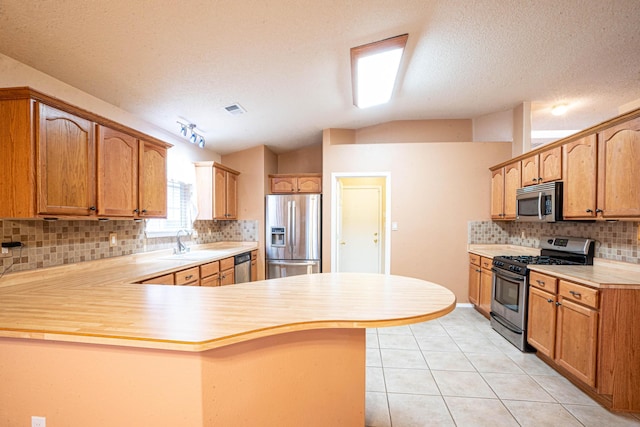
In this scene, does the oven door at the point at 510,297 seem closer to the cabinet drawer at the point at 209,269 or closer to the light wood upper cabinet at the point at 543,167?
the light wood upper cabinet at the point at 543,167

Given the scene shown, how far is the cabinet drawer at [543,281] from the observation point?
2.14 meters

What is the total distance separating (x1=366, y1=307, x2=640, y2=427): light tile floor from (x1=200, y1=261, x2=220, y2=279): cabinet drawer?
1838 mm

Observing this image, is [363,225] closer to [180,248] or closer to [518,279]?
[518,279]

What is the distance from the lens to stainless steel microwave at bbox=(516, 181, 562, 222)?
2.47 metres

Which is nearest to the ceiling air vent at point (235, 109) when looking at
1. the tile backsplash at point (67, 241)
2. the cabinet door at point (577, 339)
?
the tile backsplash at point (67, 241)

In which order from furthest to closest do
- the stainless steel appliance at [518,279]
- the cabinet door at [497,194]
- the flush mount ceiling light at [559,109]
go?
the cabinet door at [497,194] < the flush mount ceiling light at [559,109] < the stainless steel appliance at [518,279]

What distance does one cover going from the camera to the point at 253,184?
4.38 metres

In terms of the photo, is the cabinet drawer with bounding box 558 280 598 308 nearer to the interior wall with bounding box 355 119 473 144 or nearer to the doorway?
the interior wall with bounding box 355 119 473 144

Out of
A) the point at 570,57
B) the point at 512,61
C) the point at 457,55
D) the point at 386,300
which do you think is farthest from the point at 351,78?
the point at 386,300

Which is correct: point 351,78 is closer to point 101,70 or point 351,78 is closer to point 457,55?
point 457,55

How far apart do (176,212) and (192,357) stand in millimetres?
2863

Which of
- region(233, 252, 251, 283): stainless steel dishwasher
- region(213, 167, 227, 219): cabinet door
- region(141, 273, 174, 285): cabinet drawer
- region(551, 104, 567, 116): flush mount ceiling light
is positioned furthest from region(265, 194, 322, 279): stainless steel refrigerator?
region(551, 104, 567, 116): flush mount ceiling light

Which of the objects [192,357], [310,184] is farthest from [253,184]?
[192,357]

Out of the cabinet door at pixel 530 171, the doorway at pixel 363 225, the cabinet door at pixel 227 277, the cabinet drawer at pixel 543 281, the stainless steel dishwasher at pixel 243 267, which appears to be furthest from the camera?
the doorway at pixel 363 225
